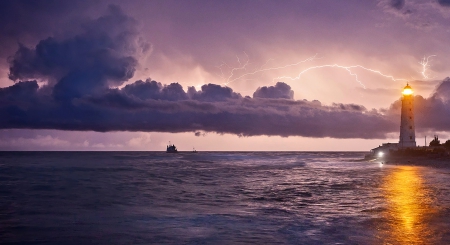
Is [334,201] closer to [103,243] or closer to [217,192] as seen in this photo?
[217,192]

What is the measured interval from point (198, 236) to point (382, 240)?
7.85m

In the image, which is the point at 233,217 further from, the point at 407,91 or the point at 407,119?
the point at 407,91

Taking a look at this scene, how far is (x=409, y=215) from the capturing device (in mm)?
22547

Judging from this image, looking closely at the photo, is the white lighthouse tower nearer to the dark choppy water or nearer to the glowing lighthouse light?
the glowing lighthouse light

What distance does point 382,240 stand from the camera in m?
16.1

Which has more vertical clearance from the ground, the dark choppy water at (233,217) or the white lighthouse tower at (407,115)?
the white lighthouse tower at (407,115)

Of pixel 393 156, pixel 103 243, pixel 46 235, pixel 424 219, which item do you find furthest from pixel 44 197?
pixel 393 156

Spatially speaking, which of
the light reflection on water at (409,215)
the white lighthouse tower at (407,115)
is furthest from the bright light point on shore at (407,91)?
the light reflection on water at (409,215)

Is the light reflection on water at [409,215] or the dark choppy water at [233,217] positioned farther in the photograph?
the dark choppy water at [233,217]

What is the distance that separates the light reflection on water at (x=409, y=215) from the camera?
16422 millimetres

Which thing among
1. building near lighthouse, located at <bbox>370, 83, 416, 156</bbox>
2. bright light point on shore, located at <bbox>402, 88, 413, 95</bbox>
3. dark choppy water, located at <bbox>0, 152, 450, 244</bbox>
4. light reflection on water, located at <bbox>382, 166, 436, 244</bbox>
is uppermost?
bright light point on shore, located at <bbox>402, 88, 413, 95</bbox>

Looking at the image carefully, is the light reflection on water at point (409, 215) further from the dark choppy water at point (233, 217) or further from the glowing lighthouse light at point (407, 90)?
the glowing lighthouse light at point (407, 90)

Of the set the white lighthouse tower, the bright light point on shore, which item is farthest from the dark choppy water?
the bright light point on shore

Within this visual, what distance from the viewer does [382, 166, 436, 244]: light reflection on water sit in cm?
1642
